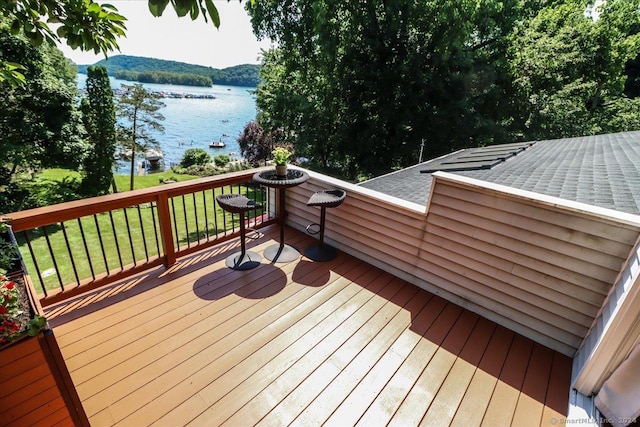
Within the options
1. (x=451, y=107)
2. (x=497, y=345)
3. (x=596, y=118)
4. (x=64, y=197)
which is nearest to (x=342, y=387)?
(x=497, y=345)

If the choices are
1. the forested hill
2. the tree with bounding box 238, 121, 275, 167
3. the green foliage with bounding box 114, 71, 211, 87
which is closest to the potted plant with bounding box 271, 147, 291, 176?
the tree with bounding box 238, 121, 275, 167

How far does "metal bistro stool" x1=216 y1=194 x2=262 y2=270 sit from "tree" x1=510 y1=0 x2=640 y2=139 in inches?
457

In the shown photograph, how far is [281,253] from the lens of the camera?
11.4 feet

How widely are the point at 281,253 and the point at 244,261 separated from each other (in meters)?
0.45

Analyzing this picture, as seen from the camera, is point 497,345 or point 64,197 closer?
point 497,345

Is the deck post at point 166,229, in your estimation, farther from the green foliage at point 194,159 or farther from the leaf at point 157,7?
the green foliage at point 194,159

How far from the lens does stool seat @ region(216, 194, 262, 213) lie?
2.86m

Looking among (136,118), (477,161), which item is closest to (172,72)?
(136,118)

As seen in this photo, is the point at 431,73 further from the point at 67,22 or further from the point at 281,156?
the point at 67,22

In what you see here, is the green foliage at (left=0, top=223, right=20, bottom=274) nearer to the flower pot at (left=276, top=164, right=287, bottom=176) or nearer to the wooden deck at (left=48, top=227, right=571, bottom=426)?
the wooden deck at (left=48, top=227, right=571, bottom=426)

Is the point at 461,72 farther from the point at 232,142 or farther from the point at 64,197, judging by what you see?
the point at 232,142

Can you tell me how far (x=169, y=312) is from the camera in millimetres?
2486

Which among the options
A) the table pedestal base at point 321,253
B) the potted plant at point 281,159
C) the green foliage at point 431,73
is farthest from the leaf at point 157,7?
the green foliage at point 431,73

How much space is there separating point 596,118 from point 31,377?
18.6m
